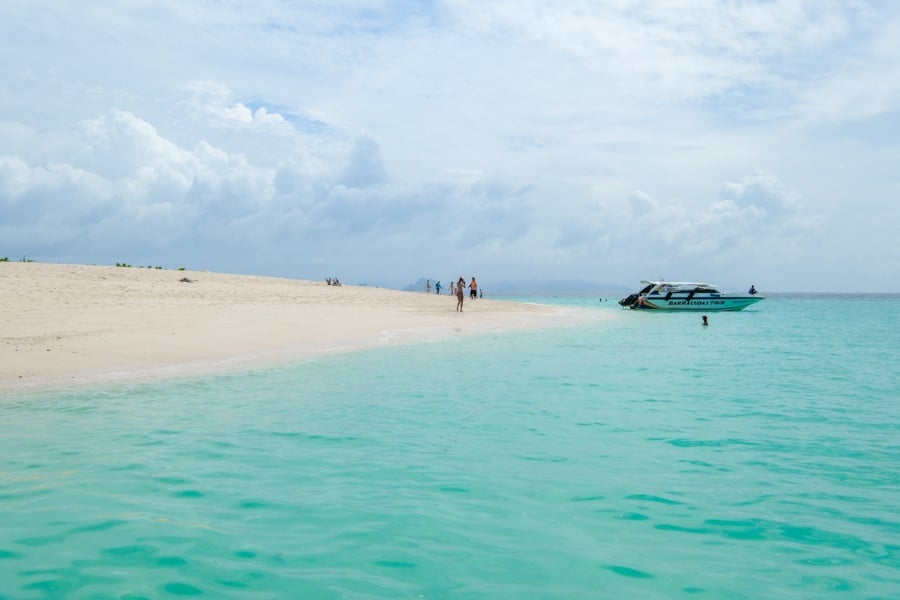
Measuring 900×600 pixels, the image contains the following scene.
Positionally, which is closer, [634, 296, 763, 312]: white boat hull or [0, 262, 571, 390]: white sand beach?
[0, 262, 571, 390]: white sand beach

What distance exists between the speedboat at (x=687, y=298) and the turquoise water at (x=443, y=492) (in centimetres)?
4837

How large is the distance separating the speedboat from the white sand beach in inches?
1012

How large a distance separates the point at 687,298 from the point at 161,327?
5303 centimetres

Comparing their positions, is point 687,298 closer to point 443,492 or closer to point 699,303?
point 699,303

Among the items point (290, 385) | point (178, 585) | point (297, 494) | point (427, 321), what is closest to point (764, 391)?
point (290, 385)

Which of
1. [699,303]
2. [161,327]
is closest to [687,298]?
[699,303]

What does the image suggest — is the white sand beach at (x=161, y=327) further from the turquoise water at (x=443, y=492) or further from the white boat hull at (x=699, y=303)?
the white boat hull at (x=699, y=303)

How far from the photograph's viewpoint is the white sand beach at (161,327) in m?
16.2

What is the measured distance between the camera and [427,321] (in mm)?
37125

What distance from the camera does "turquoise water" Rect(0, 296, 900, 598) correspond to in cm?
532

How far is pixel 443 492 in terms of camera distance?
747 centimetres

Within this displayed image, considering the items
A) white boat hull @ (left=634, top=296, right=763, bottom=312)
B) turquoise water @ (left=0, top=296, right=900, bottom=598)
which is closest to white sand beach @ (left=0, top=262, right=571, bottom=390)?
turquoise water @ (left=0, top=296, right=900, bottom=598)

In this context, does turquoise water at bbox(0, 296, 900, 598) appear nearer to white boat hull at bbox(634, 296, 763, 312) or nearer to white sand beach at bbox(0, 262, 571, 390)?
white sand beach at bbox(0, 262, 571, 390)

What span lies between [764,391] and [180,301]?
27952 mm
